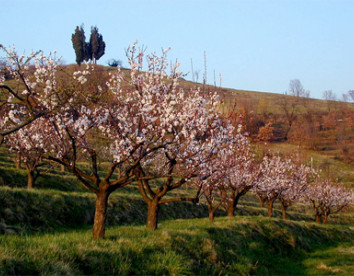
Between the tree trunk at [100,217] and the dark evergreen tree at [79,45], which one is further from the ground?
the dark evergreen tree at [79,45]

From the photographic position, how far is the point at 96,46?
434 ft

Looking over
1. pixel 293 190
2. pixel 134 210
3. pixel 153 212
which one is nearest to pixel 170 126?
pixel 153 212

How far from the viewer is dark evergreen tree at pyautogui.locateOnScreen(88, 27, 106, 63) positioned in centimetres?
13100

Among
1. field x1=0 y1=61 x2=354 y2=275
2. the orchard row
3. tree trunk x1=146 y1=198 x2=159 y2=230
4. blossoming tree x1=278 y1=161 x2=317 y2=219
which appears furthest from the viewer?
→ blossoming tree x1=278 y1=161 x2=317 y2=219

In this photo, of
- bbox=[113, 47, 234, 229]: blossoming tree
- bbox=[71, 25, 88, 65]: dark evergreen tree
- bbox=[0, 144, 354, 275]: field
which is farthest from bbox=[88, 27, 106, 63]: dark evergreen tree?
bbox=[113, 47, 234, 229]: blossoming tree

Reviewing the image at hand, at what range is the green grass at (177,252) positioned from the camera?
8.88 metres

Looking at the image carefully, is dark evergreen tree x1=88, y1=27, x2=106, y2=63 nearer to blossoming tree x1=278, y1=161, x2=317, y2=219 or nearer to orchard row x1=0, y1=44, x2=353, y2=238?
blossoming tree x1=278, y1=161, x2=317, y2=219

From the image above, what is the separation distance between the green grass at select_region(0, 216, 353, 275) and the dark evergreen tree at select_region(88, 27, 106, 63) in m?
119

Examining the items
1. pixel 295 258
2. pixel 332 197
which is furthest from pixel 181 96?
pixel 332 197

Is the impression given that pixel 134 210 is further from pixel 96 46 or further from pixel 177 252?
pixel 96 46

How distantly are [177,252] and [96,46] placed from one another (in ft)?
426

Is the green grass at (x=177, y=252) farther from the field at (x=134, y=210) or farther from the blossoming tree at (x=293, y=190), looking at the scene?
the blossoming tree at (x=293, y=190)

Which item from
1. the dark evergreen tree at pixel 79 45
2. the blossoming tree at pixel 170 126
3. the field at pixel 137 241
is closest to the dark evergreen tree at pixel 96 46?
the dark evergreen tree at pixel 79 45

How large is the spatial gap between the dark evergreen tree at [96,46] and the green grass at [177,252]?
11943 centimetres
